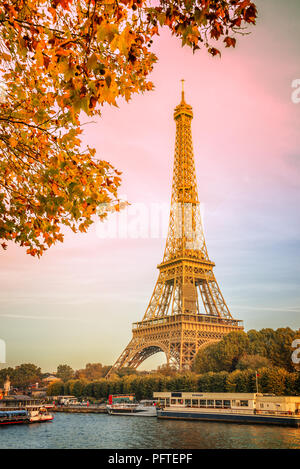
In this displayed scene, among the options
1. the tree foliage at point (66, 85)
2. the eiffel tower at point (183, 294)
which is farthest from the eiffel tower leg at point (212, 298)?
the tree foliage at point (66, 85)

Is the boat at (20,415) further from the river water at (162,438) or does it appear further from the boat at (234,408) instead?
the boat at (234,408)

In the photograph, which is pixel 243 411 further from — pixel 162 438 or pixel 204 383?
pixel 162 438

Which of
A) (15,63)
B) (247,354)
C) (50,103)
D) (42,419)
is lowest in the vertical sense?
(42,419)

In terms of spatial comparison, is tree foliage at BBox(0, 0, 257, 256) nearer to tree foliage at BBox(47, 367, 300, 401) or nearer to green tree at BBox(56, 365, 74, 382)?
tree foliage at BBox(47, 367, 300, 401)

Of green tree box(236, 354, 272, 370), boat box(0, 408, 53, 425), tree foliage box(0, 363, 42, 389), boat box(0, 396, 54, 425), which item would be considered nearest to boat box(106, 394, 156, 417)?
boat box(0, 396, 54, 425)

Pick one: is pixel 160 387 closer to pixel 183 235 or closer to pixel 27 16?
pixel 183 235
